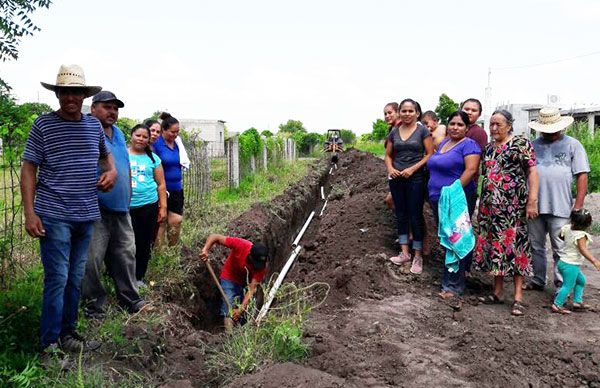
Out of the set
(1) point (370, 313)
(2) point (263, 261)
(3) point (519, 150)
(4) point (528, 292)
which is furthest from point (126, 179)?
(4) point (528, 292)

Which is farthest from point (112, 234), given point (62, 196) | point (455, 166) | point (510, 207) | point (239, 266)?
point (510, 207)

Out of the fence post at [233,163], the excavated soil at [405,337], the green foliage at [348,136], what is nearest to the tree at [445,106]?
the green foliage at [348,136]

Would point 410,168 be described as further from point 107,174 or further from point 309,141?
point 309,141

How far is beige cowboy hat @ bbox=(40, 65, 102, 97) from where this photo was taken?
3631mm

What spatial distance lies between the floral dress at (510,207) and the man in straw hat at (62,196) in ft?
11.5

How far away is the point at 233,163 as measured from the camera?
44.5ft

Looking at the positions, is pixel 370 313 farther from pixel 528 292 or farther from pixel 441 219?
pixel 528 292

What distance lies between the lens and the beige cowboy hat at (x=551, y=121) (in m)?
5.12

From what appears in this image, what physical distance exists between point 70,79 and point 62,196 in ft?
2.61

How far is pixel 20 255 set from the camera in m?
4.93

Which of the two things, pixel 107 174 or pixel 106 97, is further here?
pixel 106 97

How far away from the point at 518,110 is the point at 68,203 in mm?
33286

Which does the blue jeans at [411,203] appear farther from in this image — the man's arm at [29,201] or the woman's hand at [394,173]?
the man's arm at [29,201]

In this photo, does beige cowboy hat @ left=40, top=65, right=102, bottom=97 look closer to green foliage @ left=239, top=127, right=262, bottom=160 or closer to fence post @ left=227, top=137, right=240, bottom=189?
fence post @ left=227, top=137, right=240, bottom=189
